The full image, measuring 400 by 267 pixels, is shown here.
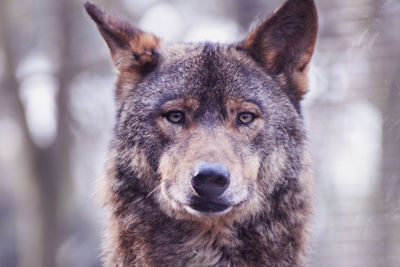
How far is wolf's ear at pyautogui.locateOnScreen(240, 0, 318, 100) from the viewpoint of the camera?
358 cm

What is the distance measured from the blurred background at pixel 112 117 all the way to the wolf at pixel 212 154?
13.4 inches

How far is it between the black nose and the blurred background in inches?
42.4

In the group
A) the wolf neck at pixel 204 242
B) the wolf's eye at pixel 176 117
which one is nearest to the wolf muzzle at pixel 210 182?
the wolf neck at pixel 204 242

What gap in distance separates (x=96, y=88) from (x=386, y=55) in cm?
642

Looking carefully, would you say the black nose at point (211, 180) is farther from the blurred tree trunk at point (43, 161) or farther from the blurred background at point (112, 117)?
the blurred tree trunk at point (43, 161)

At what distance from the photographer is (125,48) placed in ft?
12.0

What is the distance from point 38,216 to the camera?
998 centimetres

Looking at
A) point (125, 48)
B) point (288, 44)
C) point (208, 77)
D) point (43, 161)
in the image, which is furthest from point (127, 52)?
point (43, 161)

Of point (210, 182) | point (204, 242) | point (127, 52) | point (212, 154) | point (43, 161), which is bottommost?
point (43, 161)

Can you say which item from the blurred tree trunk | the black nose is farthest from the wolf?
the blurred tree trunk

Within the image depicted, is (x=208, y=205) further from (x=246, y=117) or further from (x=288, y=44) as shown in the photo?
(x=288, y=44)

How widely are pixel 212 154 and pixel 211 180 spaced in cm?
17

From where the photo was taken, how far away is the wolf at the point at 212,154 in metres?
3.02

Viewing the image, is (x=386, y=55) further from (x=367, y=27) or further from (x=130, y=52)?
(x=130, y=52)
